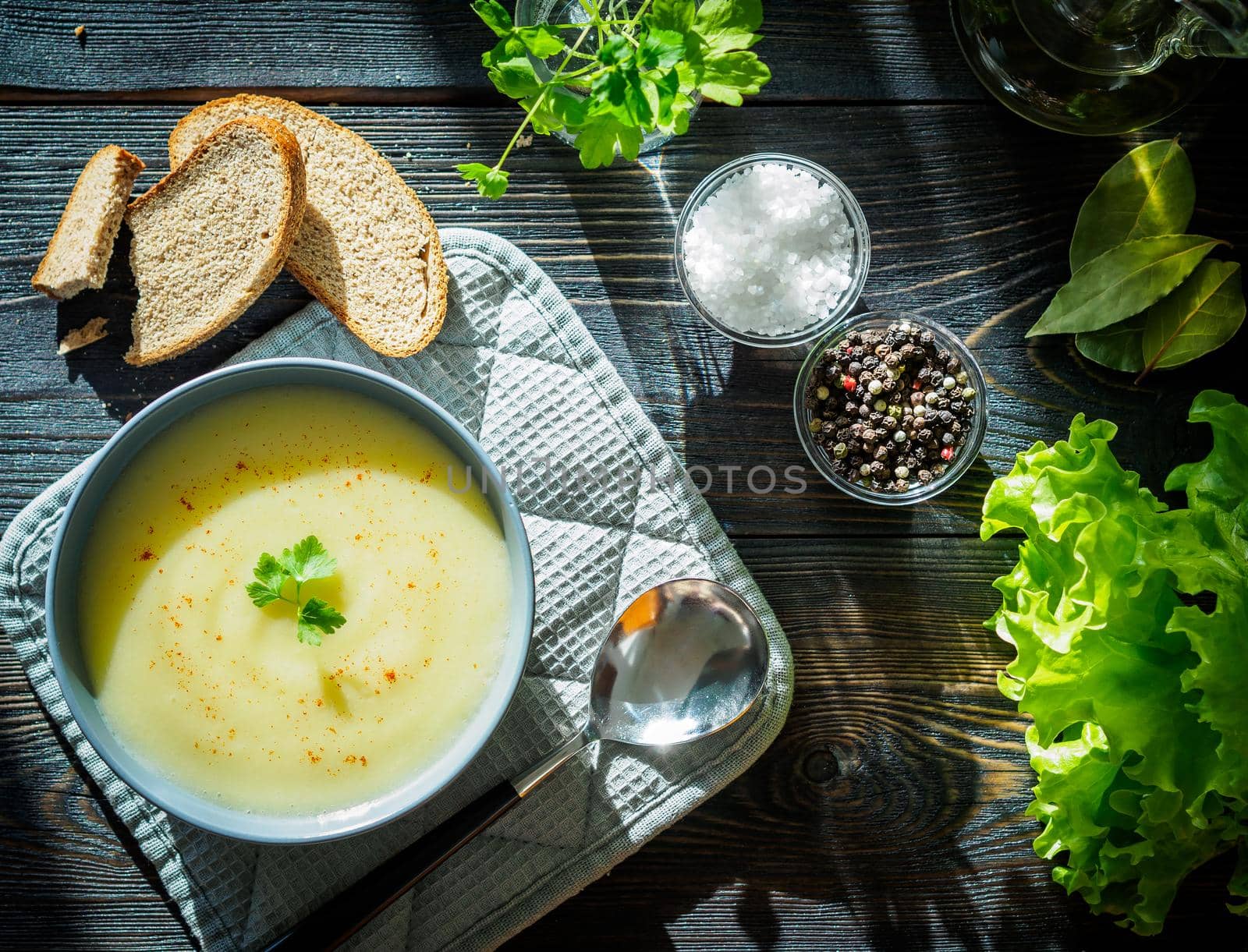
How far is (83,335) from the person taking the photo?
1.34 m

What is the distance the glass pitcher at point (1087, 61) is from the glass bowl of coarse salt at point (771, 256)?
30cm

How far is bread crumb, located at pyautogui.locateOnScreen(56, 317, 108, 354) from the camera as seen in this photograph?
4.41 ft

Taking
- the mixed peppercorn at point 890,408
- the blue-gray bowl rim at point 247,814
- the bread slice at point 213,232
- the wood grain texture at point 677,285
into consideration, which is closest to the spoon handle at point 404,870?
the blue-gray bowl rim at point 247,814

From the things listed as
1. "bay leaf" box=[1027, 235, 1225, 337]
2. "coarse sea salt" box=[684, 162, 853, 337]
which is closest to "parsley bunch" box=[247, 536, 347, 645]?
"coarse sea salt" box=[684, 162, 853, 337]

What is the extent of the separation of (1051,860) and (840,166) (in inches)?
45.7

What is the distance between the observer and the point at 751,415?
55.3 inches

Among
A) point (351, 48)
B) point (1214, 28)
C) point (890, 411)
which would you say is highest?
point (1214, 28)

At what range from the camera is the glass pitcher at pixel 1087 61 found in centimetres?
126

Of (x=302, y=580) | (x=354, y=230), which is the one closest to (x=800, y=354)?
(x=354, y=230)

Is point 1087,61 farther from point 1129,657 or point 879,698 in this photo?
point 879,698

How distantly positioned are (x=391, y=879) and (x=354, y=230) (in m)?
0.92

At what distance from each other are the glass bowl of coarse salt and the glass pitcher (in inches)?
12.0

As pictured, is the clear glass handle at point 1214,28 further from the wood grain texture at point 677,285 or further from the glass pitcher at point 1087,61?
the wood grain texture at point 677,285

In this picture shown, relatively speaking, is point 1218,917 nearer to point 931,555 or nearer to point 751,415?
point 931,555
